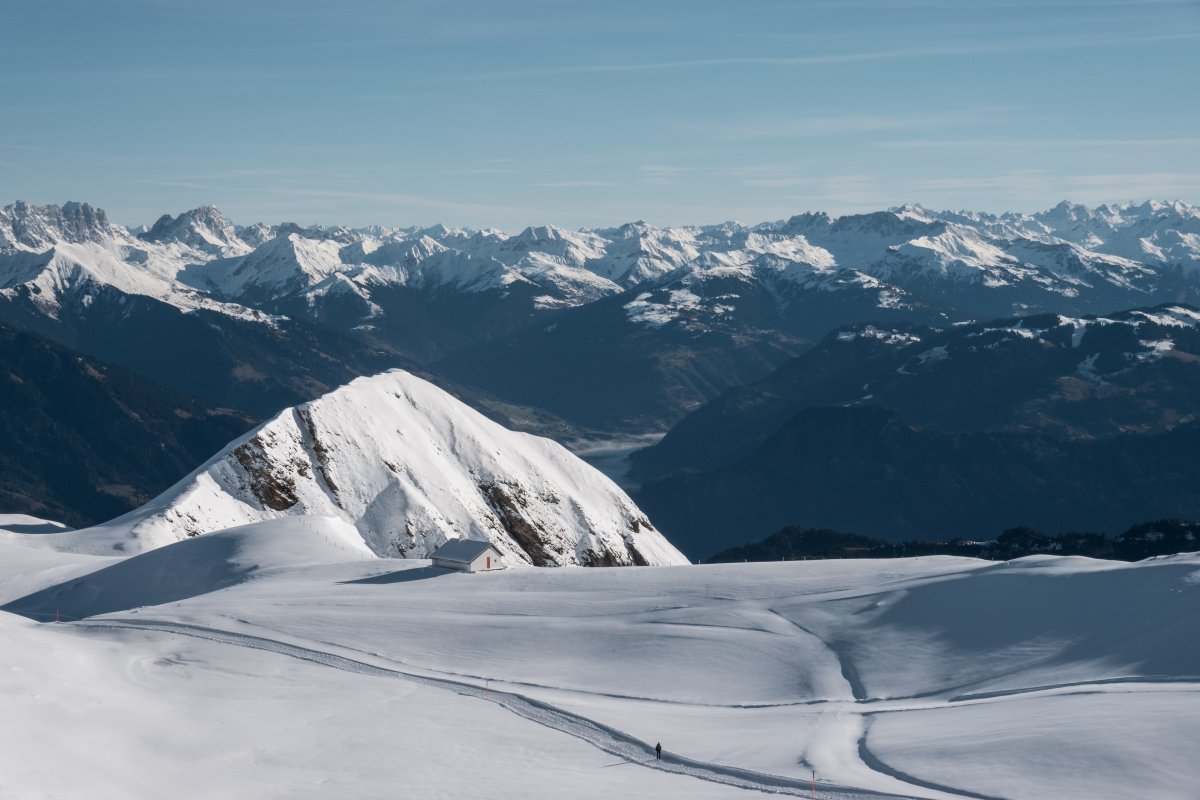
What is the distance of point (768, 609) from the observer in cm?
8956

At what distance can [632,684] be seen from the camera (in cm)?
7375

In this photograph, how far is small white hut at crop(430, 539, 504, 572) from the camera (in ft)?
350

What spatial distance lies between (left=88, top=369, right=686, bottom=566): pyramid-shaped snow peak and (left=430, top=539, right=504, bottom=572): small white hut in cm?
4477

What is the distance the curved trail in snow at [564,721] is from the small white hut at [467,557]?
27.7 meters

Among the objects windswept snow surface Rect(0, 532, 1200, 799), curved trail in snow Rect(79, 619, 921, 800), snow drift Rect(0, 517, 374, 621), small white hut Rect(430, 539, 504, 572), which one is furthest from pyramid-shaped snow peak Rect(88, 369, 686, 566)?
curved trail in snow Rect(79, 619, 921, 800)

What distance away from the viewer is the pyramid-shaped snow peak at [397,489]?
154m

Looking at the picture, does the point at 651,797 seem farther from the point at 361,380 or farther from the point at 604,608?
the point at 361,380

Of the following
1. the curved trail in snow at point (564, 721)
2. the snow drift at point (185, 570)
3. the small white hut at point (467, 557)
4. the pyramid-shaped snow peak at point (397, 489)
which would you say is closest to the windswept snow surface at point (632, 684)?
the curved trail in snow at point (564, 721)

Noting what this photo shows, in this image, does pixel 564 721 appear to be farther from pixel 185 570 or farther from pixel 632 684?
pixel 185 570

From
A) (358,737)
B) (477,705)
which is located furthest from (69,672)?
(477,705)

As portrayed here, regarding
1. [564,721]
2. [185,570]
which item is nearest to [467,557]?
[185,570]

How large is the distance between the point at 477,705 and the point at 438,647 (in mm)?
13428

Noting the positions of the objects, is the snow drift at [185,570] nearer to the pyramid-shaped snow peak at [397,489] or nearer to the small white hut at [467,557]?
the small white hut at [467,557]

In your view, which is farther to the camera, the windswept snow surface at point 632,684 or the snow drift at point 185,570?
the snow drift at point 185,570
